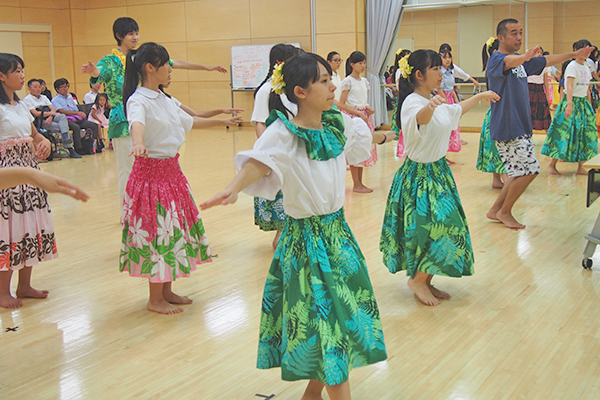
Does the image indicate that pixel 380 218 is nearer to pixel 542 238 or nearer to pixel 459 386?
pixel 542 238

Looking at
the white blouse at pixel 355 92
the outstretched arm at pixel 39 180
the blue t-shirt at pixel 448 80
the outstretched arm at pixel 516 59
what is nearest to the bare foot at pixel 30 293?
the outstretched arm at pixel 39 180

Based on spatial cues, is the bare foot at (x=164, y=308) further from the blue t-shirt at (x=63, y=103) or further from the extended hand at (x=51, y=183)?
the blue t-shirt at (x=63, y=103)

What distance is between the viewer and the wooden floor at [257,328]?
8.29ft

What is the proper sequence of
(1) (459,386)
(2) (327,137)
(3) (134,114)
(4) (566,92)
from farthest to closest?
1. (4) (566,92)
2. (3) (134,114)
3. (1) (459,386)
4. (2) (327,137)

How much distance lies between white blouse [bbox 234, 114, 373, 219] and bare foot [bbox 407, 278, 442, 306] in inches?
55.0

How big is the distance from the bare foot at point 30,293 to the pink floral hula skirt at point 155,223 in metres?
0.70

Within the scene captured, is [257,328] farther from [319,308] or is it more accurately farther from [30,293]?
[30,293]

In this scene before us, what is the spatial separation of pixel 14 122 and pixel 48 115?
724 centimetres

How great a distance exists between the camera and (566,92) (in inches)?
260

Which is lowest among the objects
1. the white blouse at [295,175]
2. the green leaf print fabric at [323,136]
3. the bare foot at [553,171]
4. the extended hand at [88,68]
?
Answer: the bare foot at [553,171]

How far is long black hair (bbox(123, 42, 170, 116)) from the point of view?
323 centimetres

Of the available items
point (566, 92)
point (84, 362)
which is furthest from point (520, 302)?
point (566, 92)

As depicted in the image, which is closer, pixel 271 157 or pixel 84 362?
pixel 271 157

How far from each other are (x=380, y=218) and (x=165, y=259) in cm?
252
